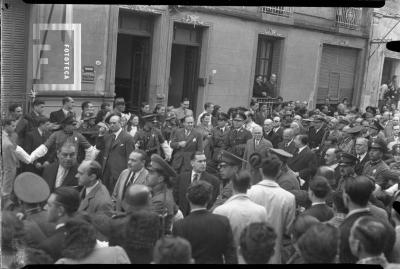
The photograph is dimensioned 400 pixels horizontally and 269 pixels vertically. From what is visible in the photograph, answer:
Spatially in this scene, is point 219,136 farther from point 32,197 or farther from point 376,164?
point 32,197

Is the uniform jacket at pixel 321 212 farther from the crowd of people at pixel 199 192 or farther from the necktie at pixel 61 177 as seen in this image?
the necktie at pixel 61 177

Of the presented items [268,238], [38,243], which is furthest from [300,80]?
[38,243]

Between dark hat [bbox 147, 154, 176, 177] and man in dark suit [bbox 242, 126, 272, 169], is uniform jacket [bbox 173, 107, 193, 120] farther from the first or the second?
dark hat [bbox 147, 154, 176, 177]

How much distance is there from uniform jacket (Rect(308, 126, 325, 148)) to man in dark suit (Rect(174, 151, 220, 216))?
10.7 feet

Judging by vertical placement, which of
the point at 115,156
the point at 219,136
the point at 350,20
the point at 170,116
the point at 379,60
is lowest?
the point at 115,156

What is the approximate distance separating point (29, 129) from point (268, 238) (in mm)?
5399

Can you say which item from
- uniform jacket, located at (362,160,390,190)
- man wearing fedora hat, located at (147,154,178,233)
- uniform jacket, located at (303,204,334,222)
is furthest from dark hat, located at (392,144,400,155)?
man wearing fedora hat, located at (147,154,178,233)

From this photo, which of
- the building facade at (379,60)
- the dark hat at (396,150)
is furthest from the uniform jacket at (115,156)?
the dark hat at (396,150)

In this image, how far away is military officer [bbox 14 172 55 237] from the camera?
11.4 feet

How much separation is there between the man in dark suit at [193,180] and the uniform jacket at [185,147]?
5.27 ft

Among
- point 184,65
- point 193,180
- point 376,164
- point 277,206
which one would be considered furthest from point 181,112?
point 277,206

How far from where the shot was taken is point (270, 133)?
9.00 m

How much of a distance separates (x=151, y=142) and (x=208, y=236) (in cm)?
449

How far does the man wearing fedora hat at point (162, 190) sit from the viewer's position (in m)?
4.72
